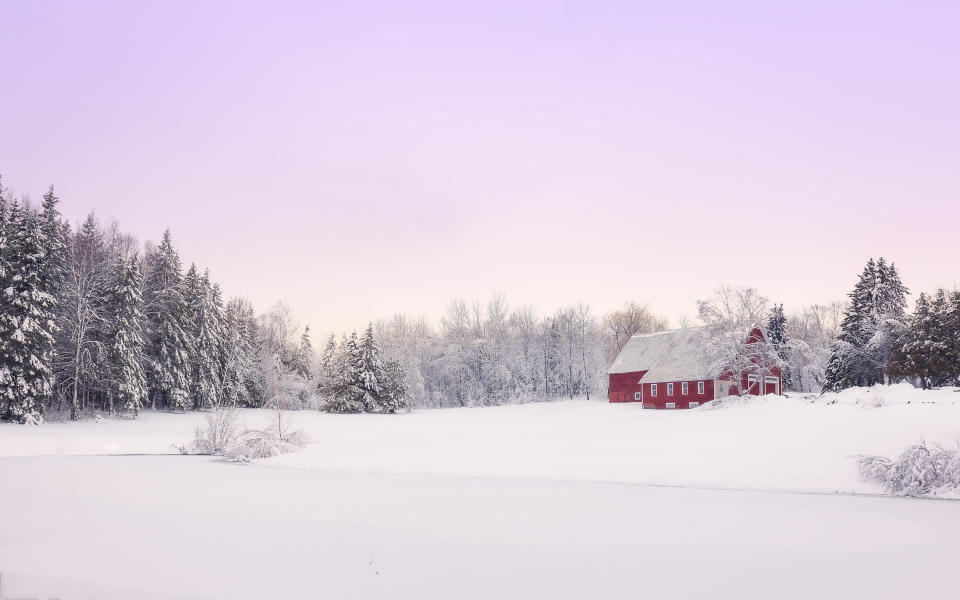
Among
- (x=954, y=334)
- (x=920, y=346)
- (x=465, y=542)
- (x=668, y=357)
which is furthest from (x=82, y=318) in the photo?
(x=954, y=334)

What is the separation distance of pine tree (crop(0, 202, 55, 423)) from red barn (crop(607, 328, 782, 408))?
4015 cm

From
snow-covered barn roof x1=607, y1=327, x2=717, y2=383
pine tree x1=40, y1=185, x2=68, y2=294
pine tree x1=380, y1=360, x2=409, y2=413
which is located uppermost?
pine tree x1=40, y1=185, x2=68, y2=294

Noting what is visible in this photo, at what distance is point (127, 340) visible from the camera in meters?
38.9

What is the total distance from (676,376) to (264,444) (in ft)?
108

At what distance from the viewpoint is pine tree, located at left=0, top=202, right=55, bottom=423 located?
107 feet

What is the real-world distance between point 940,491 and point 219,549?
15.7 metres

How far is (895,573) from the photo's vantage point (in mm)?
8320

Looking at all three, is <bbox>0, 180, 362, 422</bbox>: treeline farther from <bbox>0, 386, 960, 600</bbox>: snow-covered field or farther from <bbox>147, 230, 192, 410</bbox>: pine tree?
<bbox>0, 386, 960, 600</bbox>: snow-covered field

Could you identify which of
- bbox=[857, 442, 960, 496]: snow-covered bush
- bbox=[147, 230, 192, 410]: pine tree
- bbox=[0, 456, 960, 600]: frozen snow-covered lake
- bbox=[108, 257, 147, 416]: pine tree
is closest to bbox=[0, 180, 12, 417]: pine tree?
bbox=[108, 257, 147, 416]: pine tree

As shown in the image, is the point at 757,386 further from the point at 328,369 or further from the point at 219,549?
the point at 219,549

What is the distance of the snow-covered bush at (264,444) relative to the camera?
23141 millimetres

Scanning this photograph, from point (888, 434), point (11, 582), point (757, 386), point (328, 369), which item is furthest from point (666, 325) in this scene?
point (11, 582)

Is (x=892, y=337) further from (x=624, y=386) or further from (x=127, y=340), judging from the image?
(x=127, y=340)

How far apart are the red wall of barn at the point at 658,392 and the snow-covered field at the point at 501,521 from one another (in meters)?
20.8
